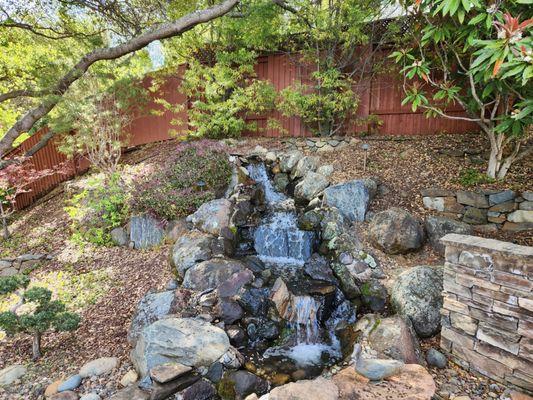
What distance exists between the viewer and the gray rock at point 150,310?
3359mm

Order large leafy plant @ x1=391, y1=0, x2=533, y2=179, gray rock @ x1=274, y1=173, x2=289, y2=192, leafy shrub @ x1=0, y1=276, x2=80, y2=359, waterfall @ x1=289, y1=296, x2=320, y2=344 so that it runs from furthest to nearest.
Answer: gray rock @ x1=274, y1=173, x2=289, y2=192, waterfall @ x1=289, y1=296, x2=320, y2=344, leafy shrub @ x1=0, y1=276, x2=80, y2=359, large leafy plant @ x1=391, y1=0, x2=533, y2=179

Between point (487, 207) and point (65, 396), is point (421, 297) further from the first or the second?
point (65, 396)

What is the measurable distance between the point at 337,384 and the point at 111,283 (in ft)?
11.7

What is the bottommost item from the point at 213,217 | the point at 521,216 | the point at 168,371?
the point at 168,371

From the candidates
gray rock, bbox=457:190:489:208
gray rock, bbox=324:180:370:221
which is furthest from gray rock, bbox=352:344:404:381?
gray rock, bbox=457:190:489:208

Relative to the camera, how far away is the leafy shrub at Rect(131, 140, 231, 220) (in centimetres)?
529

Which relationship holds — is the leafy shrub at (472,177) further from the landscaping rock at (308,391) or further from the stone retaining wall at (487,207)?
the landscaping rock at (308,391)

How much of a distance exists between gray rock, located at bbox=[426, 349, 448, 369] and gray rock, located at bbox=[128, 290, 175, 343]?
295cm

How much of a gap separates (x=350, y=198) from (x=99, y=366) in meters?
4.20

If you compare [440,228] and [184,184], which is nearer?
[440,228]

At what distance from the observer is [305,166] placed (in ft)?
20.4

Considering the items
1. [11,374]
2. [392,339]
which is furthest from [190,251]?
[392,339]

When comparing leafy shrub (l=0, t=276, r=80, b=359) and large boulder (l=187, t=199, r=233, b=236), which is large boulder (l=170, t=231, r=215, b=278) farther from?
leafy shrub (l=0, t=276, r=80, b=359)

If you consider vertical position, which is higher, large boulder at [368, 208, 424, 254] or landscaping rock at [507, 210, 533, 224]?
landscaping rock at [507, 210, 533, 224]
